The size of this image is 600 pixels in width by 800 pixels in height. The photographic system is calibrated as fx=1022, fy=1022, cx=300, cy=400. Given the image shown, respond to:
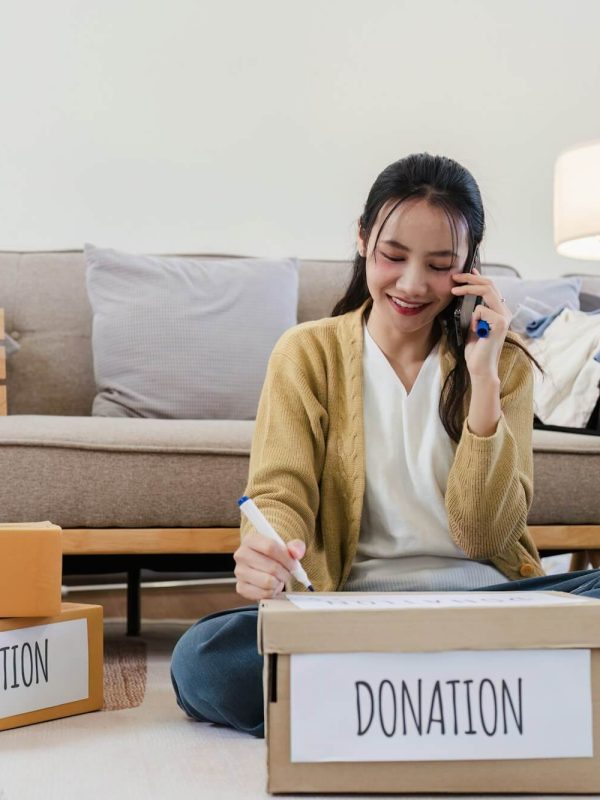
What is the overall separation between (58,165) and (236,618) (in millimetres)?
1777

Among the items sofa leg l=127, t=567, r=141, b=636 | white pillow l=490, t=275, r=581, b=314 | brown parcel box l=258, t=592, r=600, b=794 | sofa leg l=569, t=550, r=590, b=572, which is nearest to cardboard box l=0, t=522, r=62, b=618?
brown parcel box l=258, t=592, r=600, b=794

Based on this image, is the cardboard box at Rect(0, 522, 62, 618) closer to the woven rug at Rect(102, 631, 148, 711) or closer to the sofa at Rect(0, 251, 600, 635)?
the woven rug at Rect(102, 631, 148, 711)

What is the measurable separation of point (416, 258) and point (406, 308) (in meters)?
0.06

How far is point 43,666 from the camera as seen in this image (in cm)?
118

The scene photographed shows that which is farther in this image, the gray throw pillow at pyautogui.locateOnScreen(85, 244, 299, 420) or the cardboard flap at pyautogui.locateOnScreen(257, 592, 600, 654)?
the gray throw pillow at pyautogui.locateOnScreen(85, 244, 299, 420)

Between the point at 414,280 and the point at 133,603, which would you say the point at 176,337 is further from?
the point at 414,280

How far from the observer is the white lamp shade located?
220 centimetres

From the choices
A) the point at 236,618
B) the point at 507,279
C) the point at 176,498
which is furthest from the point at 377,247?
the point at 507,279

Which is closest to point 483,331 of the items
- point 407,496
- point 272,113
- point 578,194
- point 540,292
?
point 407,496

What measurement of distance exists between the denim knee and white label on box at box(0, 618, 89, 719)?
0.45 feet

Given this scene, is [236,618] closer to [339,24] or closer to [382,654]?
[382,654]

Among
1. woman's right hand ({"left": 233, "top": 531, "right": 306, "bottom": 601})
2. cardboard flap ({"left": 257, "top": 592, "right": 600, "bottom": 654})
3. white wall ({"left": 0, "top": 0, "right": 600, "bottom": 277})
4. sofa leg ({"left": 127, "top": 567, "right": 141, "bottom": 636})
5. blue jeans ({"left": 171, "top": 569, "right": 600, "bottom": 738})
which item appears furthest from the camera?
white wall ({"left": 0, "top": 0, "right": 600, "bottom": 277})

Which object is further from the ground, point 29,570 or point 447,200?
point 447,200

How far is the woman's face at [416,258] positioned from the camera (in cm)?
117
